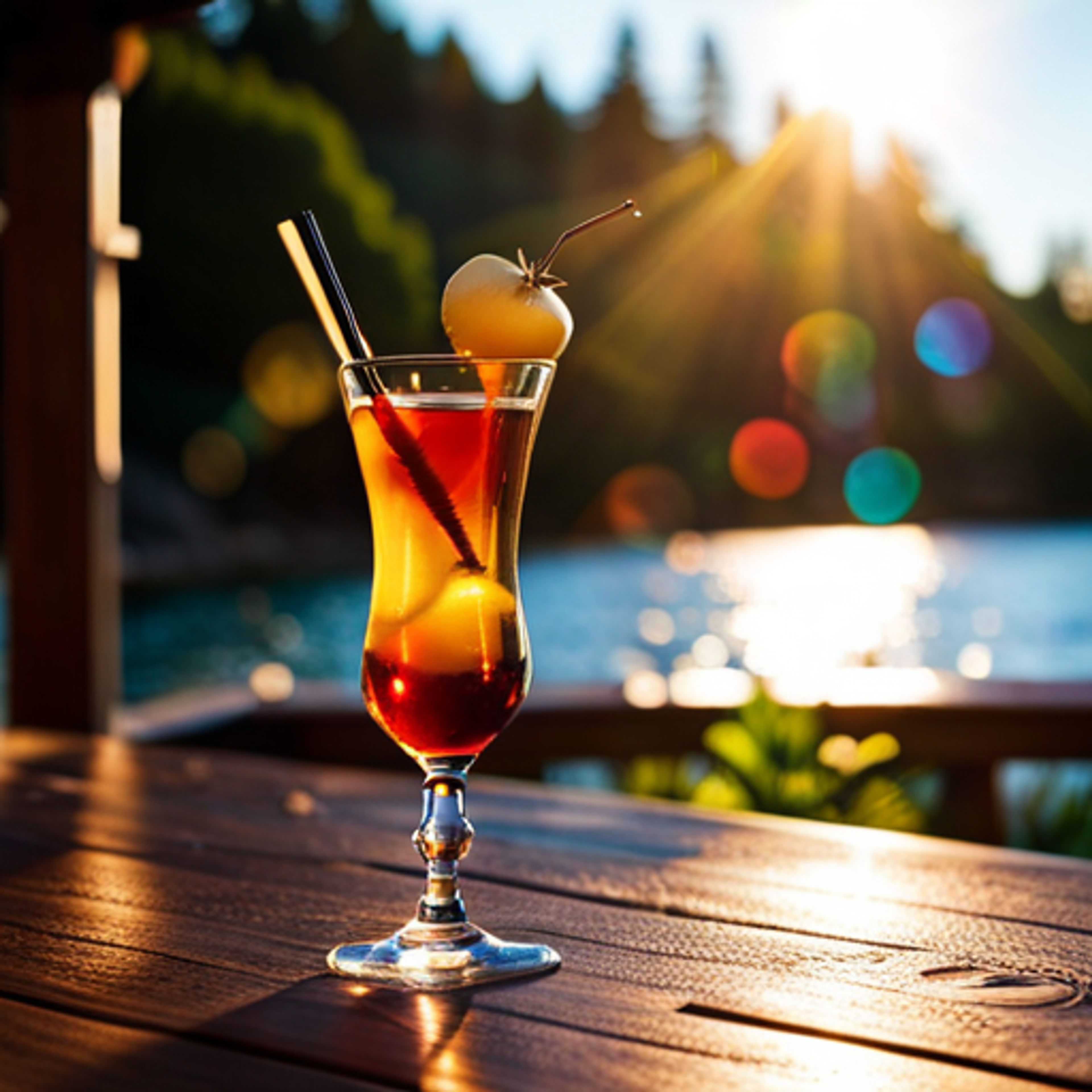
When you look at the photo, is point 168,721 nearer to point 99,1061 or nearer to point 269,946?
point 269,946

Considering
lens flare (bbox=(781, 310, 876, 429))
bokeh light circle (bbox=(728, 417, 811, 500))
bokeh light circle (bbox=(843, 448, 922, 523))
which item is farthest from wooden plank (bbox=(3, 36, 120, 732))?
bokeh light circle (bbox=(843, 448, 922, 523))

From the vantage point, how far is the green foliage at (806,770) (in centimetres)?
330

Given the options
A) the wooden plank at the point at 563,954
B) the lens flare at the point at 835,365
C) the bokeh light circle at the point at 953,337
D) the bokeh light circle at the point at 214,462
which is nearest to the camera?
the wooden plank at the point at 563,954

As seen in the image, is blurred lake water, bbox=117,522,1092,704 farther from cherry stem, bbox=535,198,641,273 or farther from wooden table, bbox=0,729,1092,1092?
cherry stem, bbox=535,198,641,273

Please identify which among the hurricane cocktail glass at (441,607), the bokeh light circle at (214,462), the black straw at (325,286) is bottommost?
the hurricane cocktail glass at (441,607)

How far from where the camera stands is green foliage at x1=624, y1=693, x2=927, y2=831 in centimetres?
330

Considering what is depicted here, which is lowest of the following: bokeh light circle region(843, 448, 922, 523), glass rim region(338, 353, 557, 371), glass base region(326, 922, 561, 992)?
glass base region(326, 922, 561, 992)

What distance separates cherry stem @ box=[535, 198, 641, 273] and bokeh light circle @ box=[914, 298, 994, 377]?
54.0 meters

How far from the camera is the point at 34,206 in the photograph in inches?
137

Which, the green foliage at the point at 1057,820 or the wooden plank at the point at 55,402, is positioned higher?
the wooden plank at the point at 55,402

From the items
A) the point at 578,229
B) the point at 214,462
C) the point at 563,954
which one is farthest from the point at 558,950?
the point at 214,462

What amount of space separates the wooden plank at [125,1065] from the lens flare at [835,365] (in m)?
51.7

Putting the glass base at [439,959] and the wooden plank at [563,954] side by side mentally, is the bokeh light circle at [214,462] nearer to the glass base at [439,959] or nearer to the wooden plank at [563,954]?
the wooden plank at [563,954]

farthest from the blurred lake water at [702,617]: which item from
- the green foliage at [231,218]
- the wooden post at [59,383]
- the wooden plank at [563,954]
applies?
the green foliage at [231,218]
